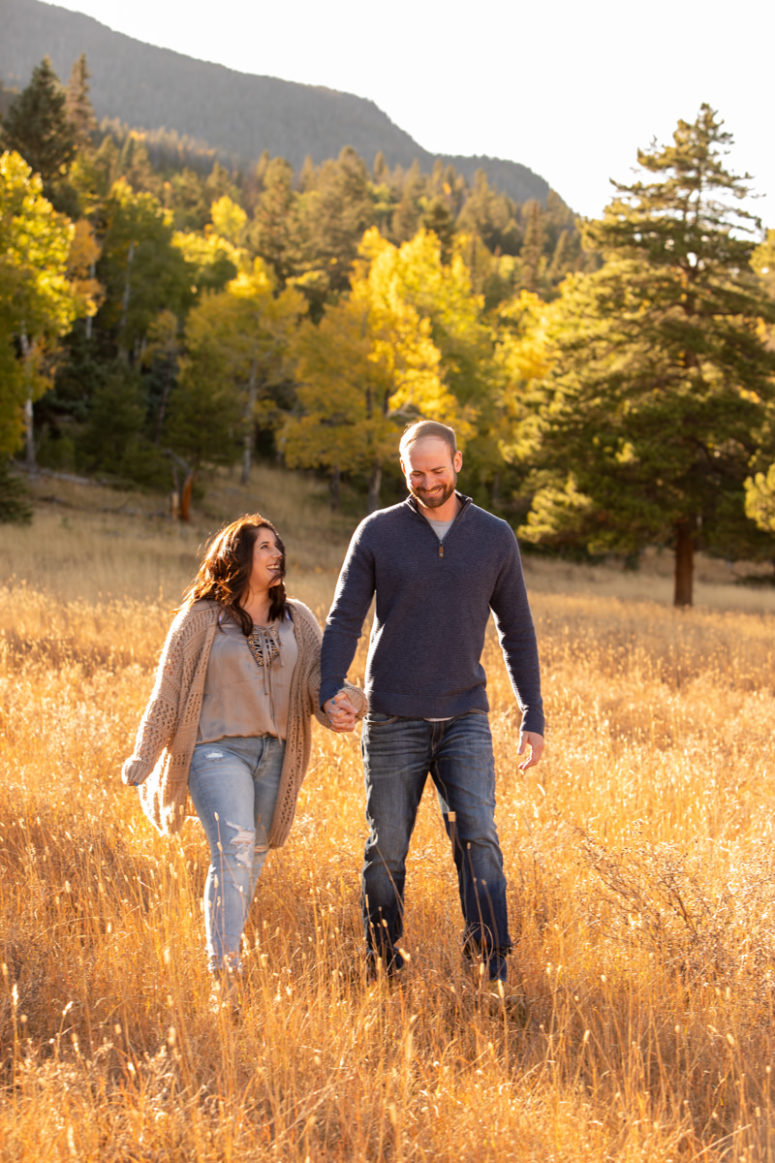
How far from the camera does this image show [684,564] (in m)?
20.8

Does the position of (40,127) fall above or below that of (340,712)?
above

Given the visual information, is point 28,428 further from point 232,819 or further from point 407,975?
point 407,975

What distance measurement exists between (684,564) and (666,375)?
4.47 metres

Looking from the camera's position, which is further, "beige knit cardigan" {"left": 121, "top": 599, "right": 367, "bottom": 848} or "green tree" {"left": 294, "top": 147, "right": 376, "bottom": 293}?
"green tree" {"left": 294, "top": 147, "right": 376, "bottom": 293}

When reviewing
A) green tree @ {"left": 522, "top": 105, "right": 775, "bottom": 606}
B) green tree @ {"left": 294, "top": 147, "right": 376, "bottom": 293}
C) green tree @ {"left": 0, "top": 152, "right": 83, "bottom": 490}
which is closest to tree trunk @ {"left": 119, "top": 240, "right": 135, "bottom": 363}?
green tree @ {"left": 294, "top": 147, "right": 376, "bottom": 293}

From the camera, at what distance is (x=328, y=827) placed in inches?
185

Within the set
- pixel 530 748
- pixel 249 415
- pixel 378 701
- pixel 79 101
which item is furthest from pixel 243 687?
pixel 79 101

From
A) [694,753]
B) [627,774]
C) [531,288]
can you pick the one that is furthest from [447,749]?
[531,288]

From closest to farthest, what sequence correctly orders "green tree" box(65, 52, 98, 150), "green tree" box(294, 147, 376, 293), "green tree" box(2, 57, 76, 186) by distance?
1. "green tree" box(2, 57, 76, 186)
2. "green tree" box(65, 52, 98, 150)
3. "green tree" box(294, 147, 376, 293)

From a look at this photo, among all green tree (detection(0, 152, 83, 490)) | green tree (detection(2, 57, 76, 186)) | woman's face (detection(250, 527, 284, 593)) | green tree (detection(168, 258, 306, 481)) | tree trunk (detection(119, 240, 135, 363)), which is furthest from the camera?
tree trunk (detection(119, 240, 135, 363))

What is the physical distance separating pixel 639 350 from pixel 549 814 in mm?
15806

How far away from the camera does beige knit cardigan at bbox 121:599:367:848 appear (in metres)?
3.34

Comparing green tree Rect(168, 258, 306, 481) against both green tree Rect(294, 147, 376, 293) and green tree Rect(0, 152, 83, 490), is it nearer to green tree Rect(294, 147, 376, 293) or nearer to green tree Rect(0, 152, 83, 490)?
green tree Rect(294, 147, 376, 293)

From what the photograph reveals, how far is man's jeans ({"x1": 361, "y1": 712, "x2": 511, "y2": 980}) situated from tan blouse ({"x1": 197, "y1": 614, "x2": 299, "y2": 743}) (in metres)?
0.37
